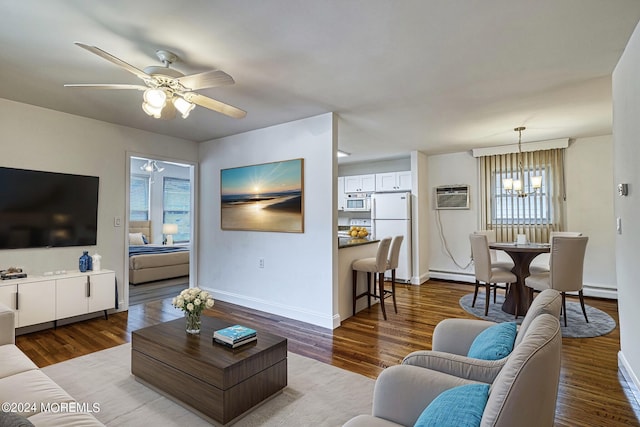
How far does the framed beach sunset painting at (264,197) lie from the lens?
3.98 m

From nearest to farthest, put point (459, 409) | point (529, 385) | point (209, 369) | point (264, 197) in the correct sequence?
point (529, 385) < point (459, 409) < point (209, 369) < point (264, 197)

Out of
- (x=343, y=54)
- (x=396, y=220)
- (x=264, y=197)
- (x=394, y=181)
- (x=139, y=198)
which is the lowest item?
(x=396, y=220)

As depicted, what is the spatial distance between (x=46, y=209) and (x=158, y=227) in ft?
16.7

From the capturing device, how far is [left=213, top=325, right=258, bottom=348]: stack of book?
7.02 ft

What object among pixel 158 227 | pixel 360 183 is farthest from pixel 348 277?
pixel 158 227

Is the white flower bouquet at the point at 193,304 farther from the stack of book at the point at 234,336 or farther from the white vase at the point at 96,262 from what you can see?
the white vase at the point at 96,262

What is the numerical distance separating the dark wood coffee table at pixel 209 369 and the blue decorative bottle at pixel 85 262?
1.99 metres

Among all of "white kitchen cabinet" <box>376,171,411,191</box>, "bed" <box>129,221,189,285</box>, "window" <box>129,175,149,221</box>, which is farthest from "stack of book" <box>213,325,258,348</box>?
"window" <box>129,175,149,221</box>

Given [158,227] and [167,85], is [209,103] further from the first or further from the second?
[158,227]

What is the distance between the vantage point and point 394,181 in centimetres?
651

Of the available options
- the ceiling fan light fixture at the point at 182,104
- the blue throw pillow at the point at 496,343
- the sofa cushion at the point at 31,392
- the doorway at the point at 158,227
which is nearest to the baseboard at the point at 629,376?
the blue throw pillow at the point at 496,343

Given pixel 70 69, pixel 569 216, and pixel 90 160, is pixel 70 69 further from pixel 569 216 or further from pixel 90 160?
pixel 569 216

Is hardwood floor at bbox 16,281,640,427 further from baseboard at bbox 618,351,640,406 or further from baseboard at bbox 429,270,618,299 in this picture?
baseboard at bbox 429,270,618,299

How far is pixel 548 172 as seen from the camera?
521cm
